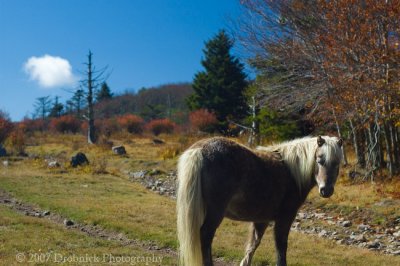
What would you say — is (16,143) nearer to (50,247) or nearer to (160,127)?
(160,127)

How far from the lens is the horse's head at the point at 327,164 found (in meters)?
4.56

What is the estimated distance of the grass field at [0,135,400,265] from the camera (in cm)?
634

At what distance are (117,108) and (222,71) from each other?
A: 50.6 meters

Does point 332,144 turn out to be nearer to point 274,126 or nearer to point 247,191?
point 247,191

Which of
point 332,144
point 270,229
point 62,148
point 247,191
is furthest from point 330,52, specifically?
point 62,148

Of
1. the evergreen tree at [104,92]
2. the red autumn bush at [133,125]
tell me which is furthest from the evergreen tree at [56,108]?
the red autumn bush at [133,125]

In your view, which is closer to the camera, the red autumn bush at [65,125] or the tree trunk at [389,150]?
the tree trunk at [389,150]

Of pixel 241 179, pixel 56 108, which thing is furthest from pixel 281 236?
pixel 56 108

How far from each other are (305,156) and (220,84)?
28104 mm

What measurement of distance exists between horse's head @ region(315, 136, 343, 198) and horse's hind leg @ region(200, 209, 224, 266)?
1.25 meters

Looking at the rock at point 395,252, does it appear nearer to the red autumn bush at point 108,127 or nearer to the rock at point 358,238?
the rock at point 358,238

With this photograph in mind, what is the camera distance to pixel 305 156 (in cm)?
486

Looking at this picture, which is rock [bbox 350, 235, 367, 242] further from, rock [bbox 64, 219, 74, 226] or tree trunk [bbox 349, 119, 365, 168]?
rock [bbox 64, 219, 74, 226]

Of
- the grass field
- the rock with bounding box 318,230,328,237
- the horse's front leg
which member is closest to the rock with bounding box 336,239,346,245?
the grass field
